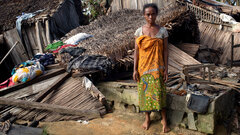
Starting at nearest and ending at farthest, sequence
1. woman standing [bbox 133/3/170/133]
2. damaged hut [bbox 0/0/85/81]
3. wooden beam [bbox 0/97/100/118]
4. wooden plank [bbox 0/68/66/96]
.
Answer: woman standing [bbox 133/3/170/133] < wooden beam [bbox 0/97/100/118] < wooden plank [bbox 0/68/66/96] < damaged hut [bbox 0/0/85/81]

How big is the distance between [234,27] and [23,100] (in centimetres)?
919

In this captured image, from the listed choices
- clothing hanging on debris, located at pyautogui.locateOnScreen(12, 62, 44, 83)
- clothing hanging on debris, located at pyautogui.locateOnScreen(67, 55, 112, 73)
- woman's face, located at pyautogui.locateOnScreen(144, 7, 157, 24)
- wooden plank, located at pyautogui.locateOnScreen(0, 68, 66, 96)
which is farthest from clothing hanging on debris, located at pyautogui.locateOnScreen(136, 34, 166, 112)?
clothing hanging on debris, located at pyautogui.locateOnScreen(12, 62, 44, 83)

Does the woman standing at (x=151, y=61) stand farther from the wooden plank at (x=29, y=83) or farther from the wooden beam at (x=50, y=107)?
the wooden plank at (x=29, y=83)

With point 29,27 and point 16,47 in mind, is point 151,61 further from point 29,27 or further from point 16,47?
point 16,47

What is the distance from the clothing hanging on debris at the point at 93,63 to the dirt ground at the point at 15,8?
6094 mm

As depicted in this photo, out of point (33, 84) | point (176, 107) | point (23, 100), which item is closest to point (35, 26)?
point (33, 84)

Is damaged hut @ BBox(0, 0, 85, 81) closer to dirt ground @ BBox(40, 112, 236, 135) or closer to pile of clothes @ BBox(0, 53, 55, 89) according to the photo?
pile of clothes @ BBox(0, 53, 55, 89)

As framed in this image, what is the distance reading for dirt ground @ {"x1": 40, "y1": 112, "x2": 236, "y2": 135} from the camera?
10.6ft

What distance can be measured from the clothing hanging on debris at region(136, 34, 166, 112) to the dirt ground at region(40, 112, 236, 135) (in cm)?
47

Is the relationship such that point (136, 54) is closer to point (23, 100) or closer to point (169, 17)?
point (23, 100)

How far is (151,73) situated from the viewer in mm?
2980

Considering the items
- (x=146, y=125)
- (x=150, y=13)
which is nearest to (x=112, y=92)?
(x=146, y=125)

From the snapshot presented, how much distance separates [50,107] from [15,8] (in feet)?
28.7

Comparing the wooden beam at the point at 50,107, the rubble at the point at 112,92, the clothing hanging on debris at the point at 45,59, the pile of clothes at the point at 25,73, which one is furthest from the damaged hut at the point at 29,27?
the wooden beam at the point at 50,107
